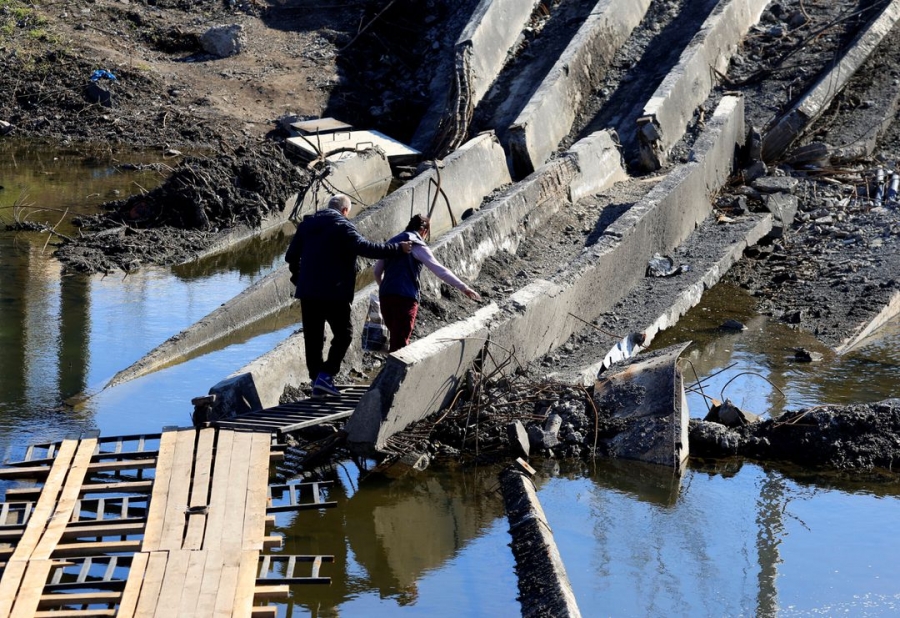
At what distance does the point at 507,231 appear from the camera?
13375 millimetres

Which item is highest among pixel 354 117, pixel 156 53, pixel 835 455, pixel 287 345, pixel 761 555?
pixel 156 53

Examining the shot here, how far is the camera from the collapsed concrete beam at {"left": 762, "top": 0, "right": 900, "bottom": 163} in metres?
16.3

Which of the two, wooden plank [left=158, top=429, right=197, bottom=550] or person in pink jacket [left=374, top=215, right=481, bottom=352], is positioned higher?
person in pink jacket [left=374, top=215, right=481, bottom=352]

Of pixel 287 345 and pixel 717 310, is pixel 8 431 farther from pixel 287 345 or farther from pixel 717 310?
pixel 717 310

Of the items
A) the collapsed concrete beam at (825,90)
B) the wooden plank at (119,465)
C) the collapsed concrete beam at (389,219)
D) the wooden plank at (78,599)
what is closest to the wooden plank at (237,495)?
the wooden plank at (119,465)

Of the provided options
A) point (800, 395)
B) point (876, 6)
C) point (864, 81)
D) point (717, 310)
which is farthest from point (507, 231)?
point (876, 6)

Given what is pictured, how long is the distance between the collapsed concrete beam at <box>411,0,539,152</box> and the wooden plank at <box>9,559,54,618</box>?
12.4 meters

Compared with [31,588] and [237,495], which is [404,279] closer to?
[237,495]

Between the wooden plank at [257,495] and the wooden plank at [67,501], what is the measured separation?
3.26ft

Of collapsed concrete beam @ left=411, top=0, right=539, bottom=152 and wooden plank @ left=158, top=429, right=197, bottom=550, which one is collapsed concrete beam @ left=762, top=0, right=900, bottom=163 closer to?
collapsed concrete beam @ left=411, top=0, right=539, bottom=152

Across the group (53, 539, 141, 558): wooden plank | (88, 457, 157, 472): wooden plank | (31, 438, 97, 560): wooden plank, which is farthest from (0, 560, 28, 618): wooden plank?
(88, 457, 157, 472): wooden plank

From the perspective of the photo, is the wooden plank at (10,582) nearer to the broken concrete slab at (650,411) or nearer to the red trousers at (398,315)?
the red trousers at (398,315)

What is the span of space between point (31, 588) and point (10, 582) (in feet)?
0.37

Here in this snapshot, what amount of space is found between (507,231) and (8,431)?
671 centimetres
